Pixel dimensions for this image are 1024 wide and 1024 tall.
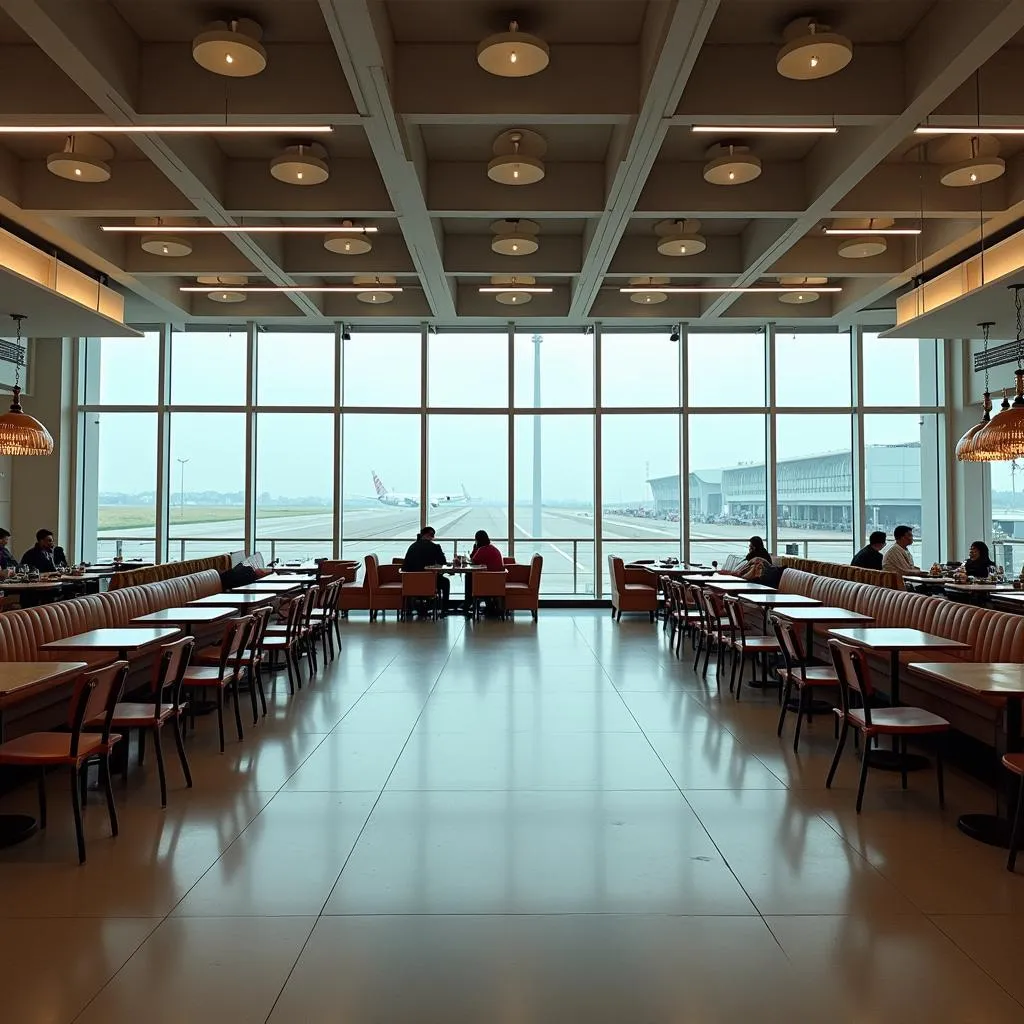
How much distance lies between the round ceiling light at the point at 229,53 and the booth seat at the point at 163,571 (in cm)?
474

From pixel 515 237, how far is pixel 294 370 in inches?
232

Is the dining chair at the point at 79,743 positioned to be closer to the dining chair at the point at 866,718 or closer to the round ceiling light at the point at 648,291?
the dining chair at the point at 866,718

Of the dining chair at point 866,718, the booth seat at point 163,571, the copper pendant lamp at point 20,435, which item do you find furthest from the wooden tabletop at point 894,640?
the copper pendant lamp at point 20,435

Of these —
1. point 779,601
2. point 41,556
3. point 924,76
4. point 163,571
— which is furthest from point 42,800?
point 41,556

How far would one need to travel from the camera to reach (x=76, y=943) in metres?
2.74

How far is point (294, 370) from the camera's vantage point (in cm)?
1331

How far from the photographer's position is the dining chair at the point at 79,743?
11.3ft

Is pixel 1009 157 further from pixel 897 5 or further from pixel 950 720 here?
pixel 950 720

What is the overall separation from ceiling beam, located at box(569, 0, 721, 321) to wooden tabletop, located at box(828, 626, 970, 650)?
12.2ft

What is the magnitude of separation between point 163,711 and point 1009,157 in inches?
343

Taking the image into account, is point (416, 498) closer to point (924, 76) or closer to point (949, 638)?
point (949, 638)

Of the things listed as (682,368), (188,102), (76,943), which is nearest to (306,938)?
(76,943)

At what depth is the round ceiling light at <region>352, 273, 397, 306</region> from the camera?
36.5 feet

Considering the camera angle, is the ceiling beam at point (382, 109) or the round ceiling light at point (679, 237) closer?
the ceiling beam at point (382, 109)
